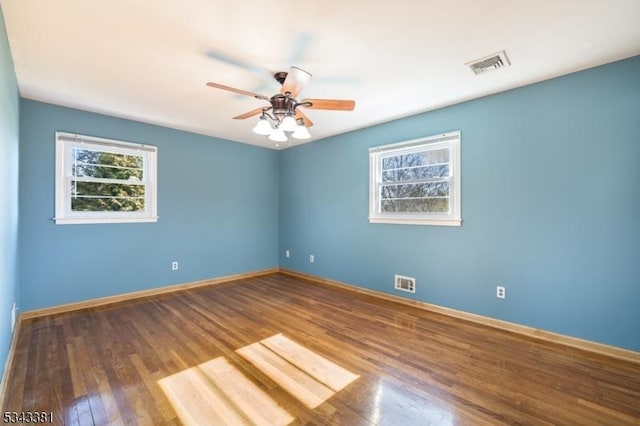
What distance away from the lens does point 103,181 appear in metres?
3.63

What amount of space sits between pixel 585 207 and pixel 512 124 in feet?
3.28

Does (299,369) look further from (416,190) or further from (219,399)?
(416,190)

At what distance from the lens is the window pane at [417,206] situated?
3.39 meters

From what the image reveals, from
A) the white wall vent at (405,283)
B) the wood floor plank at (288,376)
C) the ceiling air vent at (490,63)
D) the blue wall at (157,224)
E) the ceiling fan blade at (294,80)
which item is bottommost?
the wood floor plank at (288,376)

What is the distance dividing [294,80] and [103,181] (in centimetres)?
306

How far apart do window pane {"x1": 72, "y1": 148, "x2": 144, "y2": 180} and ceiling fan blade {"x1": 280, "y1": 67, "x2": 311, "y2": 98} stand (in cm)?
279

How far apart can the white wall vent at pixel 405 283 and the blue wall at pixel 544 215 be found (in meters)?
0.09

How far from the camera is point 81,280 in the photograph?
3.45 meters

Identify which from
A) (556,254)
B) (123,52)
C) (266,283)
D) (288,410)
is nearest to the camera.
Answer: (288,410)

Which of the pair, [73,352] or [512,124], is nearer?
[73,352]

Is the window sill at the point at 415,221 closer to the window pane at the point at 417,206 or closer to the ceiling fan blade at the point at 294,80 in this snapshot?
the window pane at the point at 417,206

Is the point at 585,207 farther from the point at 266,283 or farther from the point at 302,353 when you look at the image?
the point at 266,283

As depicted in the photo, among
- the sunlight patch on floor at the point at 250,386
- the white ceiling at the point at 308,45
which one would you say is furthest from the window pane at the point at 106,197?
the sunlight patch on floor at the point at 250,386

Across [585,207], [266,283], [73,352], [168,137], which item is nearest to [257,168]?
[168,137]
